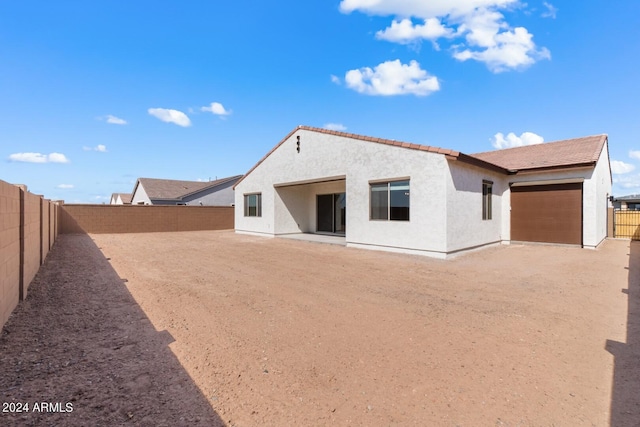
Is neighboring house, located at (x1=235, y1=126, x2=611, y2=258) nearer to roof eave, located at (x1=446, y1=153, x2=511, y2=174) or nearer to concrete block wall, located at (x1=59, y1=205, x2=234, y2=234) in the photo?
roof eave, located at (x1=446, y1=153, x2=511, y2=174)

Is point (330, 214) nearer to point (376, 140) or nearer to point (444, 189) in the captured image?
point (376, 140)

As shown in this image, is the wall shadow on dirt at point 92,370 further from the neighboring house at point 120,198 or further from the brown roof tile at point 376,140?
the neighboring house at point 120,198

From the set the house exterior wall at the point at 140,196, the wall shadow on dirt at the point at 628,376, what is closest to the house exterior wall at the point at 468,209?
the wall shadow on dirt at the point at 628,376

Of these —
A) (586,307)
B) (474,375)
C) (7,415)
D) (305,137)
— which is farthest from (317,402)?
(305,137)


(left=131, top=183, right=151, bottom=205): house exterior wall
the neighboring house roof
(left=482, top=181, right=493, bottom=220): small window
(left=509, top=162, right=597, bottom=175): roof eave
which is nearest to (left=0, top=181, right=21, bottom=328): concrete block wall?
(left=482, top=181, right=493, bottom=220): small window

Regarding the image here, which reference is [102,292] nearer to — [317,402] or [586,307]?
[317,402]

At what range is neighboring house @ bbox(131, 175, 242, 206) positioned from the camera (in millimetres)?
33156

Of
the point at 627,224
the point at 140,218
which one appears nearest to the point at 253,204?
the point at 140,218

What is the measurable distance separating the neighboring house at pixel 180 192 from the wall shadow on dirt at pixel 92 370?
2824cm

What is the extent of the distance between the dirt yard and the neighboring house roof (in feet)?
91.1

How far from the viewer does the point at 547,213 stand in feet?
43.2

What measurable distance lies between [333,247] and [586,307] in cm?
854

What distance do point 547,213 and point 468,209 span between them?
4.58m

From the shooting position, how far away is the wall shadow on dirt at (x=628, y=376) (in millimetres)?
2623
